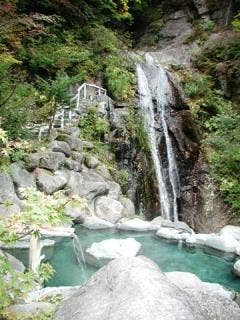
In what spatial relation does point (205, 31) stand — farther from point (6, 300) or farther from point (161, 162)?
point (6, 300)

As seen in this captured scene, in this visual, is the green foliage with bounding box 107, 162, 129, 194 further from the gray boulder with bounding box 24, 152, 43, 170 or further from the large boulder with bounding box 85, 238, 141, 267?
the large boulder with bounding box 85, 238, 141, 267

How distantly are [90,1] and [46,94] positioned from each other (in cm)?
855

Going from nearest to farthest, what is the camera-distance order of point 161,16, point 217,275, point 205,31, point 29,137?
1. point 217,275
2. point 29,137
3. point 205,31
4. point 161,16

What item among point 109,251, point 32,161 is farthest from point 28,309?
point 32,161

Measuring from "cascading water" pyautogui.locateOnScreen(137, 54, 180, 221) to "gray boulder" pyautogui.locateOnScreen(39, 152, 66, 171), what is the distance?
13.0ft

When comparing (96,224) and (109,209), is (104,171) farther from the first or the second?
(96,224)

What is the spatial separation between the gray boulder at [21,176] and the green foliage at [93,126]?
3.21 m

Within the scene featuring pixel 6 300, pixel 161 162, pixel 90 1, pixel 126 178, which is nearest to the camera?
pixel 6 300

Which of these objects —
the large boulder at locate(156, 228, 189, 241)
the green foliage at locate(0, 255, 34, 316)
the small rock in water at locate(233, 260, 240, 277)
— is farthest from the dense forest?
the green foliage at locate(0, 255, 34, 316)

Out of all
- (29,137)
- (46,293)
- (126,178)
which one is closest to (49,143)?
(29,137)

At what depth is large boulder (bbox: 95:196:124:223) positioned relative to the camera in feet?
36.1

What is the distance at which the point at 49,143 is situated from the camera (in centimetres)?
1162

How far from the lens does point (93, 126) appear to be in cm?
1344

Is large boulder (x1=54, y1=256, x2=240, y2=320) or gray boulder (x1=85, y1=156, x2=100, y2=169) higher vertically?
gray boulder (x1=85, y1=156, x2=100, y2=169)
